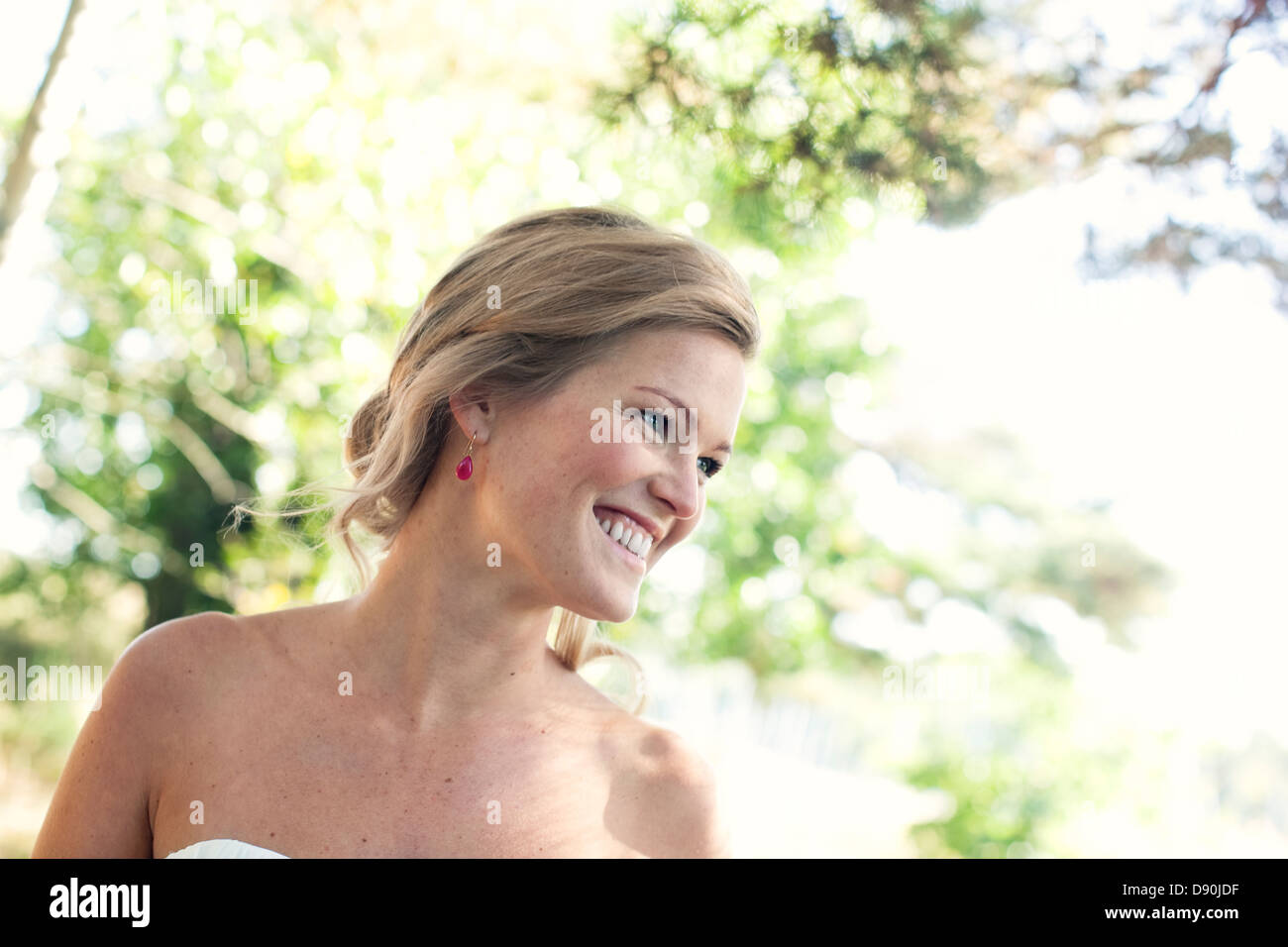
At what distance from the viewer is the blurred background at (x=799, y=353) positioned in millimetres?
3299

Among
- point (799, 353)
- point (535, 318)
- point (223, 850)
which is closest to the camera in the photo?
point (223, 850)

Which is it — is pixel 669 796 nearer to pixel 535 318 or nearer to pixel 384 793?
pixel 384 793

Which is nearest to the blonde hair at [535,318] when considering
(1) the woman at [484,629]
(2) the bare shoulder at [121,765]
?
(1) the woman at [484,629]

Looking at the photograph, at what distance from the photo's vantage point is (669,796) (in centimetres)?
154

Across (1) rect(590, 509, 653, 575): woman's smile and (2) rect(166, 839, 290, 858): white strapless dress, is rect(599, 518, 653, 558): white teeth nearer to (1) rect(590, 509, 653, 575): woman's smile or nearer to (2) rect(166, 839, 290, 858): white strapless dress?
(1) rect(590, 509, 653, 575): woman's smile

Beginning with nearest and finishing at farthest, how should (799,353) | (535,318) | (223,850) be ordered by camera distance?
→ (223,850)
(535,318)
(799,353)

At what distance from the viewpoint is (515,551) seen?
1.44 metres

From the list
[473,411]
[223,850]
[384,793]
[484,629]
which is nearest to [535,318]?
[473,411]

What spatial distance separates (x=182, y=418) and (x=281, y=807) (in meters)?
4.09

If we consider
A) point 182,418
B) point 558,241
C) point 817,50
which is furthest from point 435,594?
point 182,418

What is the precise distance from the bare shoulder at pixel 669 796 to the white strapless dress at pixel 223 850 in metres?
0.51

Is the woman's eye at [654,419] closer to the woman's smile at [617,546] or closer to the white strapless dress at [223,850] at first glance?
the woman's smile at [617,546]

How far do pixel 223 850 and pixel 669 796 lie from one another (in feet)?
2.05
